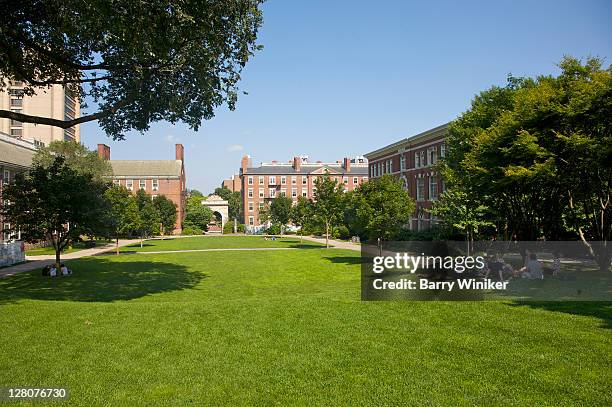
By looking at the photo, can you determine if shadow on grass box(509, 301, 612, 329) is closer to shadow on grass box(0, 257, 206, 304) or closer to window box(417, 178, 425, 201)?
shadow on grass box(0, 257, 206, 304)

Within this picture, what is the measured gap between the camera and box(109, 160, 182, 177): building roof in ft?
273

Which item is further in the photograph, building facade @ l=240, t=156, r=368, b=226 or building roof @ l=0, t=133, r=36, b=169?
building facade @ l=240, t=156, r=368, b=226

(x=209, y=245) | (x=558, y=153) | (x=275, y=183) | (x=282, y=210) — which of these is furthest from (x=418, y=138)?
(x=275, y=183)

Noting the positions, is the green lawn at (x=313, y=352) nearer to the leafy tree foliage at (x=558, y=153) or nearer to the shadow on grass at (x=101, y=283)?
the shadow on grass at (x=101, y=283)

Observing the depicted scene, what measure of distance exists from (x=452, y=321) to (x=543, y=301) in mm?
4029

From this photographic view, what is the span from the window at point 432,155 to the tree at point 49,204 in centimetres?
3407

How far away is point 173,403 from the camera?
19.1ft

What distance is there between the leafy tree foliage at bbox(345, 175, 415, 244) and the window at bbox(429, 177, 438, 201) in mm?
19863

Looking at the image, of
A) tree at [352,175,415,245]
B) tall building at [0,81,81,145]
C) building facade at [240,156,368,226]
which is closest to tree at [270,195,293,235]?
building facade at [240,156,368,226]

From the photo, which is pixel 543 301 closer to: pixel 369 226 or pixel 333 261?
pixel 369 226

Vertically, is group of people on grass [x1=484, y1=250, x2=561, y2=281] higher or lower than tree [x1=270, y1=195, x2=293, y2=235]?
lower

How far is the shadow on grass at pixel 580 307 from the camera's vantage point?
9.88 meters

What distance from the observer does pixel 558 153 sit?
18203 millimetres

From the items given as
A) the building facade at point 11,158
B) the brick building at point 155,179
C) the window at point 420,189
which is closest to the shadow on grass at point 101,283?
the building facade at point 11,158
